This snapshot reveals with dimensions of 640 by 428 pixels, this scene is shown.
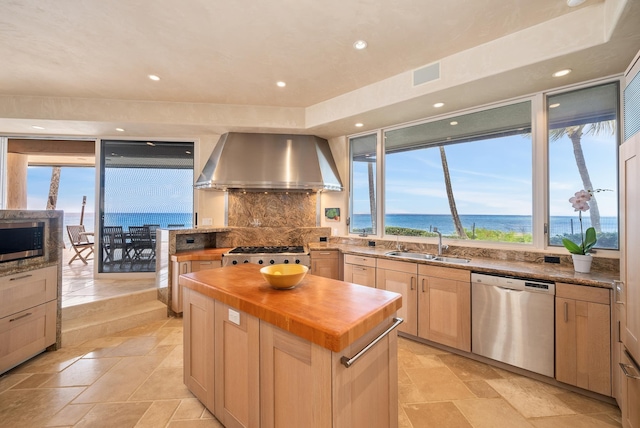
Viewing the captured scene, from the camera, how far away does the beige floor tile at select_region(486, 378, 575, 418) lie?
5.65 ft

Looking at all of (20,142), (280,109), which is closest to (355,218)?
(280,109)

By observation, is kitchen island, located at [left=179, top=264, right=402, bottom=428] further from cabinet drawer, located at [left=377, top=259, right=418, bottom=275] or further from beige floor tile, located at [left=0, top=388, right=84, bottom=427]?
cabinet drawer, located at [left=377, top=259, right=418, bottom=275]

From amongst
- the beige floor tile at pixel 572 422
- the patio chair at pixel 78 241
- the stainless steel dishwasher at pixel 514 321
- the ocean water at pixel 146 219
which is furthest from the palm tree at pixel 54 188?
the beige floor tile at pixel 572 422

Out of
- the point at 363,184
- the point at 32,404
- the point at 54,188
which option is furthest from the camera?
the point at 54,188

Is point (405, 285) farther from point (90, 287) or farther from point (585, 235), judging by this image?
point (90, 287)

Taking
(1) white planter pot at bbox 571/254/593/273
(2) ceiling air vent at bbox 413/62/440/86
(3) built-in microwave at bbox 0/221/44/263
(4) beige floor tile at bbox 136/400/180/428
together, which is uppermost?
(2) ceiling air vent at bbox 413/62/440/86

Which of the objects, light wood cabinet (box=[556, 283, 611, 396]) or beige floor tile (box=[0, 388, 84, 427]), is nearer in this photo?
beige floor tile (box=[0, 388, 84, 427])

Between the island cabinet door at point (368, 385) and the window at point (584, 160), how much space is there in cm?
232

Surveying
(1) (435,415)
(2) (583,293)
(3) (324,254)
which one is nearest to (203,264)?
(3) (324,254)

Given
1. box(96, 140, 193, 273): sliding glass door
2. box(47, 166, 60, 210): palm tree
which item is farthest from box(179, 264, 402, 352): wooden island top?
box(47, 166, 60, 210): palm tree

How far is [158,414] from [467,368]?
8.34 feet

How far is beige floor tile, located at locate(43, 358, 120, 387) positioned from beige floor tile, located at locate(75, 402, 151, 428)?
43cm

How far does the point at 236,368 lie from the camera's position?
4.59ft

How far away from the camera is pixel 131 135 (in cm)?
397
